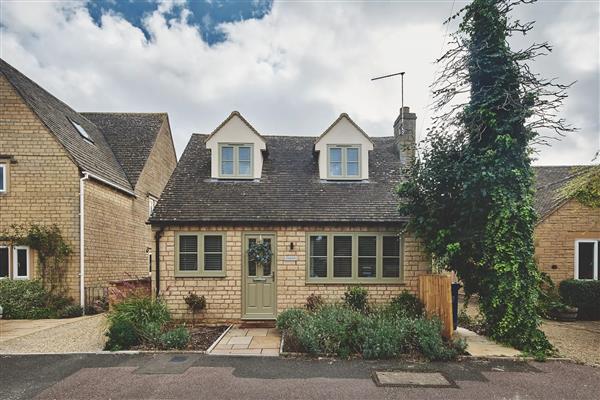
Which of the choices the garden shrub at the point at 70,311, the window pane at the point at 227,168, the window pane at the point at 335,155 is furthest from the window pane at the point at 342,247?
the garden shrub at the point at 70,311

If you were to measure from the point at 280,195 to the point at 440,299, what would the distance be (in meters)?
5.89

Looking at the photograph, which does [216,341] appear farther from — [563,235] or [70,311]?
[563,235]

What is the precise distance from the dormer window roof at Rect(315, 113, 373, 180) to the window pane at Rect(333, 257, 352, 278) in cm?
313

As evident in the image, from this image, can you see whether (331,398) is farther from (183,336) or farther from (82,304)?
(82,304)

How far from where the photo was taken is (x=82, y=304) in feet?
43.8

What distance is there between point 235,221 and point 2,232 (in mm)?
8999

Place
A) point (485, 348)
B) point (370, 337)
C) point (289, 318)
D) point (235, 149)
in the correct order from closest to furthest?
point (370, 337)
point (485, 348)
point (289, 318)
point (235, 149)

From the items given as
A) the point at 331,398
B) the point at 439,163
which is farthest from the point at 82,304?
the point at 439,163

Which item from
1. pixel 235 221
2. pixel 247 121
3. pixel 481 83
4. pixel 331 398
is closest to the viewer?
pixel 331 398

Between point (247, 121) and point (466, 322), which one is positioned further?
point (247, 121)

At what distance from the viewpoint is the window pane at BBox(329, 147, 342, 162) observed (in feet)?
43.6

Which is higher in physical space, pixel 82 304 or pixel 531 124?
pixel 531 124

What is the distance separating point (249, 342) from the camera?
920 cm

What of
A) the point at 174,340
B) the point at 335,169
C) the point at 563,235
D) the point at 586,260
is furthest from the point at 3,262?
the point at 586,260
